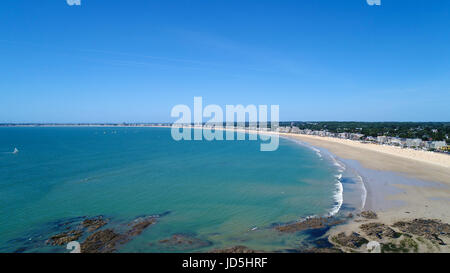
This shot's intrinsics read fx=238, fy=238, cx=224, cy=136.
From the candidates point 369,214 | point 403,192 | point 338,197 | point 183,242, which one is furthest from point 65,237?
point 403,192

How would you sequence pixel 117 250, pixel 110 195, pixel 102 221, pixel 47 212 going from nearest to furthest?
pixel 117 250 → pixel 102 221 → pixel 47 212 → pixel 110 195

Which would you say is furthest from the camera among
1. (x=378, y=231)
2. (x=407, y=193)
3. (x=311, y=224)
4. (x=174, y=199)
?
(x=407, y=193)

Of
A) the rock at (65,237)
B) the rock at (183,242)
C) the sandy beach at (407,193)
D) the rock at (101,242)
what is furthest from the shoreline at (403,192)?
the rock at (65,237)

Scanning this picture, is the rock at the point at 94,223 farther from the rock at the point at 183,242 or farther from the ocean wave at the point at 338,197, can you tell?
the ocean wave at the point at 338,197

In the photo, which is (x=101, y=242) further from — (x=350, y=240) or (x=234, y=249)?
(x=350, y=240)

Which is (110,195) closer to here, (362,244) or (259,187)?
(259,187)
